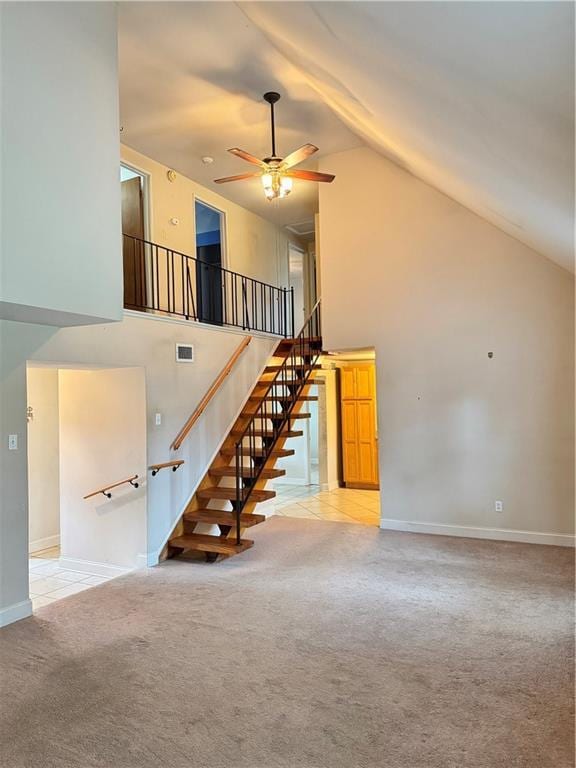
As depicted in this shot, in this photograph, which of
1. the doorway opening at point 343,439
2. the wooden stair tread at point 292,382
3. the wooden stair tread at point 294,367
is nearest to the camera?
the wooden stair tread at point 292,382

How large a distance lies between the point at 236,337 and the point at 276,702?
4.59 m

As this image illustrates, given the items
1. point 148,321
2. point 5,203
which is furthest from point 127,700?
point 148,321

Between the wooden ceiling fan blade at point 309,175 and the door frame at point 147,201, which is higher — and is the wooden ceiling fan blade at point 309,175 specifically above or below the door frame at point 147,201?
below

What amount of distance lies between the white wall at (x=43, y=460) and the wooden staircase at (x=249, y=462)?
84.7 inches

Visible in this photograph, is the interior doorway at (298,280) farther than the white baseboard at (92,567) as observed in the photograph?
Yes

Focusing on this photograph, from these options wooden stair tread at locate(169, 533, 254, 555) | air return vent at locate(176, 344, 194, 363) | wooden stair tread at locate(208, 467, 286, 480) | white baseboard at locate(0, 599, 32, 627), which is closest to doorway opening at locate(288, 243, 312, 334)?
air return vent at locate(176, 344, 194, 363)

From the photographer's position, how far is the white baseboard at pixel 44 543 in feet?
20.0

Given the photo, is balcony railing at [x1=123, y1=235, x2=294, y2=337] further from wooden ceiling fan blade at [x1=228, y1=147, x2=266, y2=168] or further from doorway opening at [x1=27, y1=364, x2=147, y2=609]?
wooden ceiling fan blade at [x1=228, y1=147, x2=266, y2=168]

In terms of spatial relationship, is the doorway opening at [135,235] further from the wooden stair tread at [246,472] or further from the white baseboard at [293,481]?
the white baseboard at [293,481]

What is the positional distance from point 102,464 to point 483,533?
4345 mm

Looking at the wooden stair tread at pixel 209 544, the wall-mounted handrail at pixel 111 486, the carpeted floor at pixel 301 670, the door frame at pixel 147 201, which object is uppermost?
the door frame at pixel 147 201

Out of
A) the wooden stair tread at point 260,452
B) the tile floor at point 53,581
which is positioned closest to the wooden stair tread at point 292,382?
the wooden stair tread at point 260,452

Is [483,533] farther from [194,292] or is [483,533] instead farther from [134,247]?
[134,247]

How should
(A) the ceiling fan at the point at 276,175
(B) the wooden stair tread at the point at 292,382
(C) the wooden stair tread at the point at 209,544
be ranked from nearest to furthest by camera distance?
1. (A) the ceiling fan at the point at 276,175
2. (C) the wooden stair tread at the point at 209,544
3. (B) the wooden stair tread at the point at 292,382
